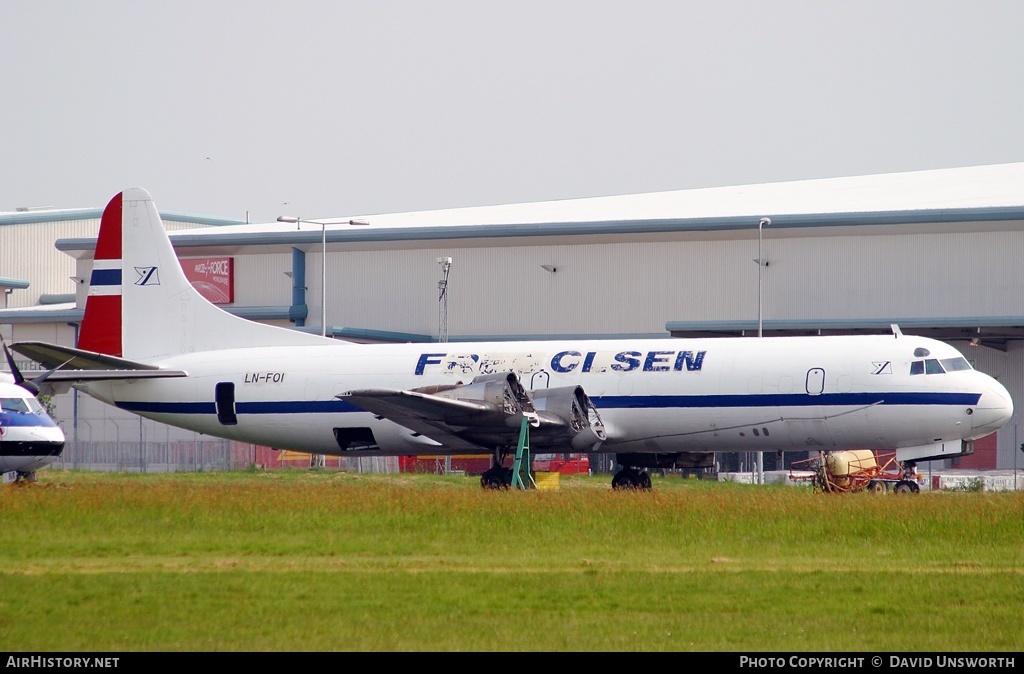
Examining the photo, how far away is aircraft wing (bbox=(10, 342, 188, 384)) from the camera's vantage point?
102 feet

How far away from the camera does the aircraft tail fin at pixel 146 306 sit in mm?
34688

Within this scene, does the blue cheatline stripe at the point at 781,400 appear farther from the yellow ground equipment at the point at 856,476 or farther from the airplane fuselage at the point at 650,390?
the yellow ground equipment at the point at 856,476

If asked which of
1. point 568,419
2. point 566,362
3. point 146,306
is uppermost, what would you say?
point 146,306

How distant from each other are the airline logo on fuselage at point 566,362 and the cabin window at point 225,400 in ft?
16.6

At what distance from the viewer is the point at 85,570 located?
51.4ft

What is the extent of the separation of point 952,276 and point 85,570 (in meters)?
Result: 42.6

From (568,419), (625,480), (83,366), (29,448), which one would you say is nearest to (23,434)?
(29,448)

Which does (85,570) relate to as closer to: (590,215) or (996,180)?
(590,215)

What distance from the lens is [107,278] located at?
35594 millimetres

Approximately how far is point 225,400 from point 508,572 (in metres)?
18.3

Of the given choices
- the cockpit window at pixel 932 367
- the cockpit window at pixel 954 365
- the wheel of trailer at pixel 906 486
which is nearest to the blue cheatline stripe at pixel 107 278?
the cockpit window at pixel 932 367

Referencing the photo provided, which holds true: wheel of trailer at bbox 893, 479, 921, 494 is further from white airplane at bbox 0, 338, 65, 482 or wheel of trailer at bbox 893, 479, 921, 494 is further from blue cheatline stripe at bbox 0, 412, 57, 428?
blue cheatline stripe at bbox 0, 412, 57, 428

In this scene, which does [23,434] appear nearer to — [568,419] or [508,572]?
[568,419]
